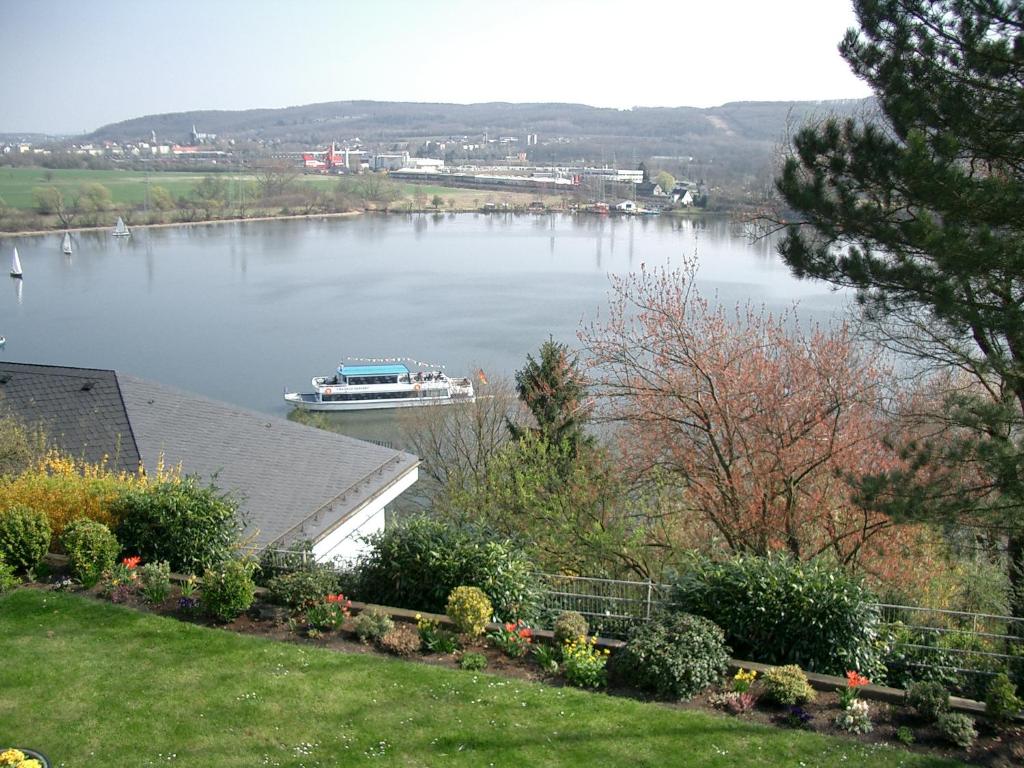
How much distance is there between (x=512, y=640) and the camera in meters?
5.53

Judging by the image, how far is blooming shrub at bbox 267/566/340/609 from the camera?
598 centimetres

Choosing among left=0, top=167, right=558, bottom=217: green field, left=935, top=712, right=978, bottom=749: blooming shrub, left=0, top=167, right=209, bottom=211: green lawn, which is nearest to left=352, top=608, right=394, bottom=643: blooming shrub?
left=935, top=712, right=978, bottom=749: blooming shrub

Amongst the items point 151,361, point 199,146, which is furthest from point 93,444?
point 199,146

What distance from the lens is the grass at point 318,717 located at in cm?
444

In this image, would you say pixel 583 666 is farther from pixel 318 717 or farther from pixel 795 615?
pixel 318 717

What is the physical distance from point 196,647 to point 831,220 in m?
5.29

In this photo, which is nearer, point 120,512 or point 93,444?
point 120,512

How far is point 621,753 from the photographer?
4477 mm

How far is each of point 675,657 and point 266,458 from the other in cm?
691

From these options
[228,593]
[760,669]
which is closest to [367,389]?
[228,593]

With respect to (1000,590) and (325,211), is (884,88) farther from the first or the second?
(325,211)

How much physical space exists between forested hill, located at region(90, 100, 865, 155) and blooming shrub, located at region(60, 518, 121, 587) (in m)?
90.3

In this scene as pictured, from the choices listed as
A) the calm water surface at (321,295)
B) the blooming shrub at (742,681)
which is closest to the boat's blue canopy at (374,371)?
the calm water surface at (321,295)

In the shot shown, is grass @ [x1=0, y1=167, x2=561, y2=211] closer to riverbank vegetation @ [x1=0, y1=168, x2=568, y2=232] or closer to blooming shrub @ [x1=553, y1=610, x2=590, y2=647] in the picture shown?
riverbank vegetation @ [x1=0, y1=168, x2=568, y2=232]
